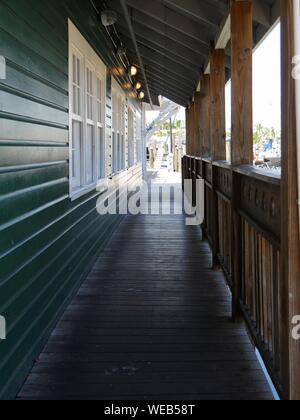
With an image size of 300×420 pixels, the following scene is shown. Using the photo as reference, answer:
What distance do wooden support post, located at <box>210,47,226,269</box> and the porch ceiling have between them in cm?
25

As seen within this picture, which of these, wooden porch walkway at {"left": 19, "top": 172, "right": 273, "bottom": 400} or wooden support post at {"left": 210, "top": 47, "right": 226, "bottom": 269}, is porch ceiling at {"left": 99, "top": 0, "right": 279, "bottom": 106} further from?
wooden porch walkway at {"left": 19, "top": 172, "right": 273, "bottom": 400}

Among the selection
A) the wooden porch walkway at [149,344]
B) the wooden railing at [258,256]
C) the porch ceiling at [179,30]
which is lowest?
the wooden porch walkway at [149,344]

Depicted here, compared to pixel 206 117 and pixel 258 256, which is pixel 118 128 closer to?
pixel 206 117

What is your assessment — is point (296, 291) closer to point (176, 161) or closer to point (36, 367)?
point (36, 367)

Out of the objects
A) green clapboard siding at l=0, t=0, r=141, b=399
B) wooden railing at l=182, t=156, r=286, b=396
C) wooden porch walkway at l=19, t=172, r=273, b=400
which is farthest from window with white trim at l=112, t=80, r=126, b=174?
wooden railing at l=182, t=156, r=286, b=396

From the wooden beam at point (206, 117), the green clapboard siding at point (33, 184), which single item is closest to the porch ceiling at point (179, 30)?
the wooden beam at point (206, 117)

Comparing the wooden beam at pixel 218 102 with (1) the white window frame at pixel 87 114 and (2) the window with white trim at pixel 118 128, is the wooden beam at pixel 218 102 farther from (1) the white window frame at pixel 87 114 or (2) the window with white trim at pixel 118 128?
(2) the window with white trim at pixel 118 128

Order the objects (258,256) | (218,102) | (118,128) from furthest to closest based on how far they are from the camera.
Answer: (118,128) → (218,102) → (258,256)

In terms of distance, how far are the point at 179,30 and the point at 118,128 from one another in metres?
3.43

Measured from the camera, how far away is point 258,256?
9.56ft

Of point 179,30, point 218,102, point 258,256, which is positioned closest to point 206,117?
point 179,30

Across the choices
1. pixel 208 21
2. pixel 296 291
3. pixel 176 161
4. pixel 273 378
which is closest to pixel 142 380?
pixel 273 378

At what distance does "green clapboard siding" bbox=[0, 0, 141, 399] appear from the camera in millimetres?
2428

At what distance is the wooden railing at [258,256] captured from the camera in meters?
2.35
